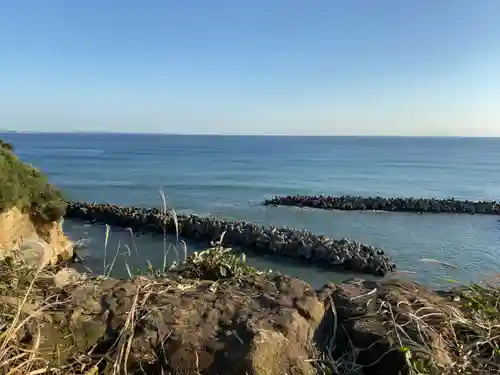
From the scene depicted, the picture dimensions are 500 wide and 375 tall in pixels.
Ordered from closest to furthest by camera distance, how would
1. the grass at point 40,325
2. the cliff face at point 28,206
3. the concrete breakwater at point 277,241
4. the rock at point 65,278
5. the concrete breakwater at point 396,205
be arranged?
the grass at point 40,325
the rock at point 65,278
the cliff face at point 28,206
the concrete breakwater at point 277,241
the concrete breakwater at point 396,205

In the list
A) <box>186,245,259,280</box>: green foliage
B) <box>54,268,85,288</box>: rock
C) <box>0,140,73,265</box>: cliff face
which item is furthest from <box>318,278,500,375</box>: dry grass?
<box>0,140,73,265</box>: cliff face

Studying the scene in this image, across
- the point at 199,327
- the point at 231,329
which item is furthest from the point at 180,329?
the point at 231,329

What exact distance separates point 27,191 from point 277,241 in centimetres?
1079

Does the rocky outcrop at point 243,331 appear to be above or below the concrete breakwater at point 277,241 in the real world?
above

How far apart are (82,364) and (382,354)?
1.83 m

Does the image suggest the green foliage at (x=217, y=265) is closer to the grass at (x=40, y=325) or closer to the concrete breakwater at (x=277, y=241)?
the grass at (x=40, y=325)

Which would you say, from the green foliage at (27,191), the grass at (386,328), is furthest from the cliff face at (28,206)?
the grass at (386,328)

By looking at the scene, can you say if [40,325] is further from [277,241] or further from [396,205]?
[396,205]

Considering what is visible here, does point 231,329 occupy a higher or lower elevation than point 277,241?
higher

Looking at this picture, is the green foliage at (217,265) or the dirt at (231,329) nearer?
the dirt at (231,329)

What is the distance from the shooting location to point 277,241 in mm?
21078

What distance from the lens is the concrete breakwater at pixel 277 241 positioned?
61.1ft

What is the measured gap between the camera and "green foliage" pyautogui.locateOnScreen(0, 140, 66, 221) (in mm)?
16719

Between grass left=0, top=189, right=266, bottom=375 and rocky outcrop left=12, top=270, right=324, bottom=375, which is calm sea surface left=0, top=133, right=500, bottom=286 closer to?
rocky outcrop left=12, top=270, right=324, bottom=375
